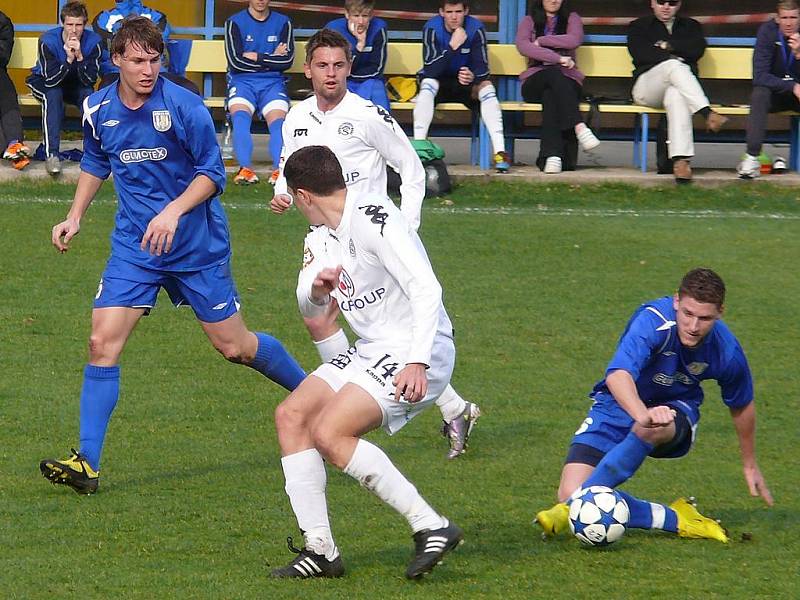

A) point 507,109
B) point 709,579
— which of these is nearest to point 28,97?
point 507,109

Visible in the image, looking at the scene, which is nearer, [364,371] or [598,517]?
[364,371]

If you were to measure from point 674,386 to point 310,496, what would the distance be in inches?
65.8

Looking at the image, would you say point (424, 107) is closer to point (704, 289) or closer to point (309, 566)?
point (704, 289)

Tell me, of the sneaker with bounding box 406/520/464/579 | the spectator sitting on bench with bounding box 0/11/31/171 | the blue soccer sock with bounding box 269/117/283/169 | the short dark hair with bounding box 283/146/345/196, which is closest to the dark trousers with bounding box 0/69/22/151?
the spectator sitting on bench with bounding box 0/11/31/171

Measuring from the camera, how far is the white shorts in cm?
490

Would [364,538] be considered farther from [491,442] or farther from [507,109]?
[507,109]

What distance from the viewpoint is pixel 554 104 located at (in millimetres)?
13273

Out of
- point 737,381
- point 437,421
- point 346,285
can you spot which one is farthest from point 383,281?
point 437,421

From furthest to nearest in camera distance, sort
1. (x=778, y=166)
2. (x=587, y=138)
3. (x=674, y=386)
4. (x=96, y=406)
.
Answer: (x=778, y=166), (x=587, y=138), (x=96, y=406), (x=674, y=386)

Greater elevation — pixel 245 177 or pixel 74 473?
pixel 245 177

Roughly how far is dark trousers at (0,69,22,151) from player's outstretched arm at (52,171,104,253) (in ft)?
24.2

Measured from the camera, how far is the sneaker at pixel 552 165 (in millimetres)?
13430

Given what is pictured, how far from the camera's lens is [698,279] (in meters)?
5.27

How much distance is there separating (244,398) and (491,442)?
4.91 feet
